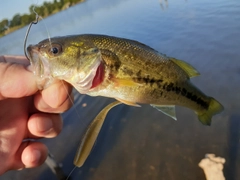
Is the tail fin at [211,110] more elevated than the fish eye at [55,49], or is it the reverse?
the fish eye at [55,49]

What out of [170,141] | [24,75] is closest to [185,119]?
[170,141]

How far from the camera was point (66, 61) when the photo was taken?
6.69ft

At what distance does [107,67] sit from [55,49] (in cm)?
49

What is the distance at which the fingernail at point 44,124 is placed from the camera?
8.89ft

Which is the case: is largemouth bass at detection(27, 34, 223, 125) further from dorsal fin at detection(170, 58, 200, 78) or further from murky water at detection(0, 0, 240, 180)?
murky water at detection(0, 0, 240, 180)


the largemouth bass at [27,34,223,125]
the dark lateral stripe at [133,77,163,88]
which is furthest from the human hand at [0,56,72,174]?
the dark lateral stripe at [133,77,163,88]

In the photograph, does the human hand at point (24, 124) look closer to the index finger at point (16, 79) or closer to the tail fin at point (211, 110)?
the index finger at point (16, 79)

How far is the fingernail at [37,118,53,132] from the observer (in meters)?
2.71

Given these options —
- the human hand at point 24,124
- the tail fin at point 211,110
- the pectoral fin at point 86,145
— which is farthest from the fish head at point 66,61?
the tail fin at point 211,110

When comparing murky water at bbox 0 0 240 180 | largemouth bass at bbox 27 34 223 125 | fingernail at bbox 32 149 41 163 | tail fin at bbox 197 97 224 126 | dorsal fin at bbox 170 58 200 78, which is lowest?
murky water at bbox 0 0 240 180

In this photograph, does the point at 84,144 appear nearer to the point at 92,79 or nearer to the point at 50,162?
the point at 92,79

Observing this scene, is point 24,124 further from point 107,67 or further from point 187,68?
point 187,68

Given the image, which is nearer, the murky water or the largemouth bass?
the largemouth bass

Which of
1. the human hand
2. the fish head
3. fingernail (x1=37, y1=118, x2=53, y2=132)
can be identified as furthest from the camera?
fingernail (x1=37, y1=118, x2=53, y2=132)
